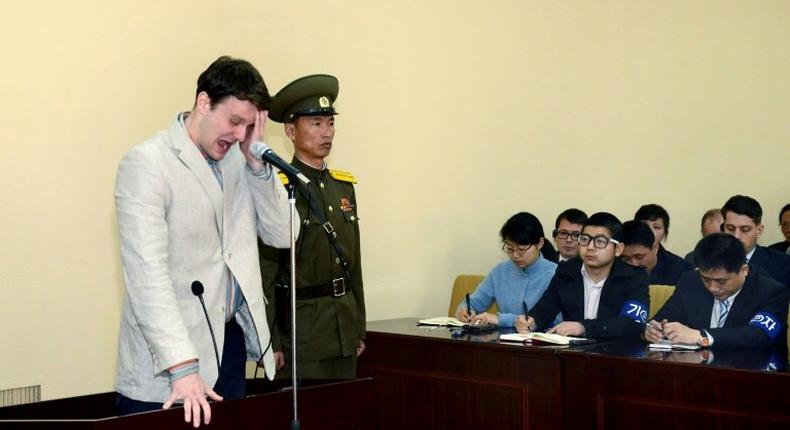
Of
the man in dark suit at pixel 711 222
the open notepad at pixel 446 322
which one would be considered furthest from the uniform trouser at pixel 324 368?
the man in dark suit at pixel 711 222

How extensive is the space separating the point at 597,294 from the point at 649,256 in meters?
1.11

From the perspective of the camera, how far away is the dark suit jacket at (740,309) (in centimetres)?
346

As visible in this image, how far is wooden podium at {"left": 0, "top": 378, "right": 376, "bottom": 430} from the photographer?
172 cm

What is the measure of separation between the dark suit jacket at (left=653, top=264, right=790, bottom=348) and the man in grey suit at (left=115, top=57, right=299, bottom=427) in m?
1.94

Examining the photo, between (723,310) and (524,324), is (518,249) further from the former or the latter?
Result: (723,310)

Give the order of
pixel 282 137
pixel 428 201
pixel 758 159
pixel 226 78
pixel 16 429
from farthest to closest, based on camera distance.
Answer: pixel 758 159 < pixel 428 201 < pixel 282 137 < pixel 226 78 < pixel 16 429

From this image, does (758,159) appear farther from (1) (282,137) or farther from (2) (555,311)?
(1) (282,137)

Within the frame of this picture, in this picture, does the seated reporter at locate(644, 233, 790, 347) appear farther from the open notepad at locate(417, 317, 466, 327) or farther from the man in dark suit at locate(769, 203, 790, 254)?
the man in dark suit at locate(769, 203, 790, 254)

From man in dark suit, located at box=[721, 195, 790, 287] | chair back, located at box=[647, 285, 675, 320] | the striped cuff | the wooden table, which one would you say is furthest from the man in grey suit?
man in dark suit, located at box=[721, 195, 790, 287]

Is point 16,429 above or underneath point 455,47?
underneath

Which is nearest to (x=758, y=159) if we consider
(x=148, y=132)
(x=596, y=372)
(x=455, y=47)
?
(x=455, y=47)

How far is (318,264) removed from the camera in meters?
3.48

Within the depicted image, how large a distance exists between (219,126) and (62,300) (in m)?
1.86

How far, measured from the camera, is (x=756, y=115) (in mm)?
5801
